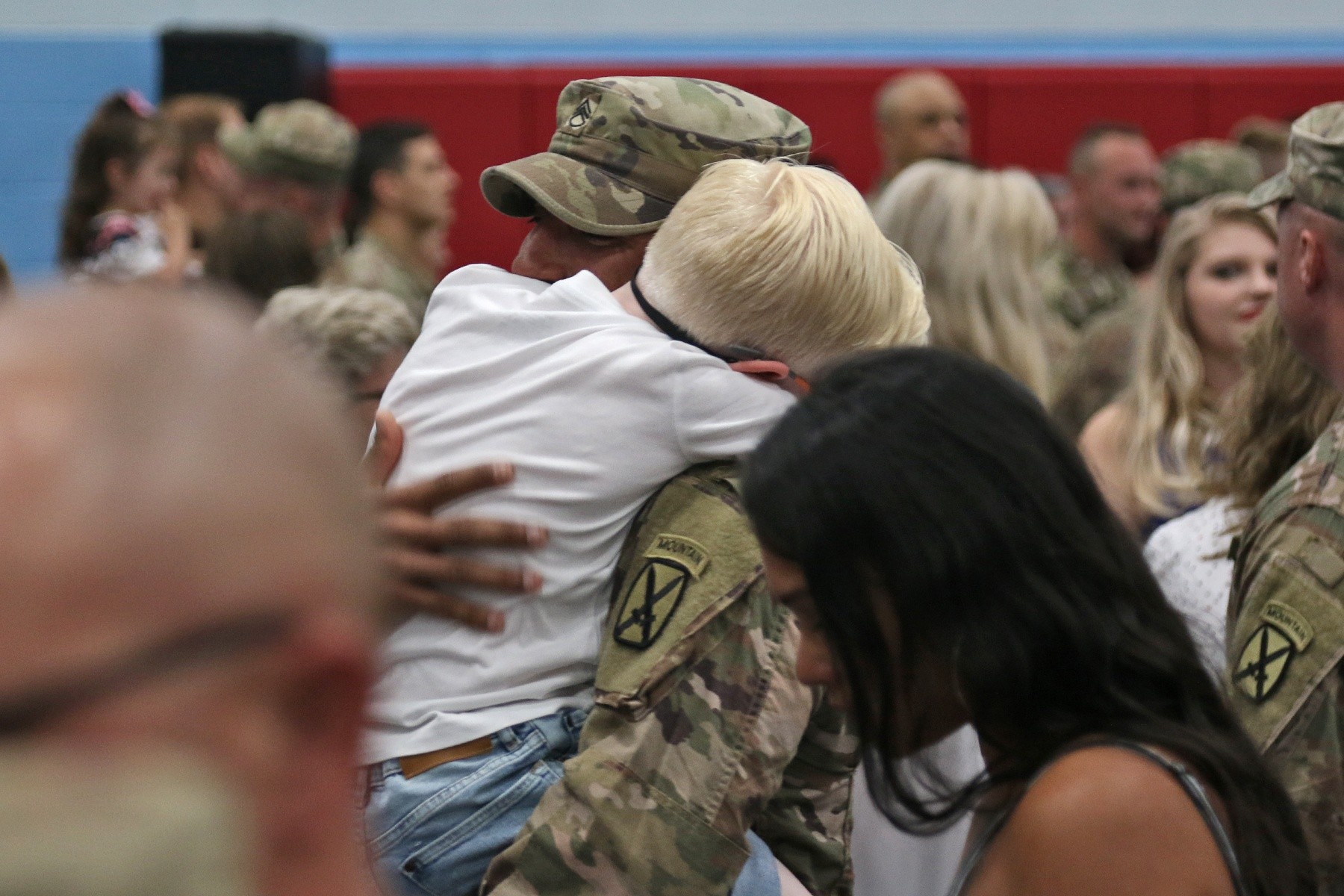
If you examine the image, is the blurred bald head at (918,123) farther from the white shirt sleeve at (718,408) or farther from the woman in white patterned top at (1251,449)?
the white shirt sleeve at (718,408)

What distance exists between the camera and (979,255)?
11.6 feet

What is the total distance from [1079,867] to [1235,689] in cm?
62

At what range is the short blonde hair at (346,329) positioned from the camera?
2.38 m

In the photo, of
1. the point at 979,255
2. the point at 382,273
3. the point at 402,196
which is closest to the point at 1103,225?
the point at 979,255

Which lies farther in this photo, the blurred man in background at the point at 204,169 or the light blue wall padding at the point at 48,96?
the light blue wall padding at the point at 48,96

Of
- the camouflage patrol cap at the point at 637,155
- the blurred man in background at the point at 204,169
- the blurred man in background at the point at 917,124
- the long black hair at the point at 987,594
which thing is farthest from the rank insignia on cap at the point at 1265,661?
the blurred man in background at the point at 917,124

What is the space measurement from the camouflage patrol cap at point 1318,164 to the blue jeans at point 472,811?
993 mm

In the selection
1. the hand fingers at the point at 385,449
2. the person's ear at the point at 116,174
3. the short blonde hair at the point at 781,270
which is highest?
the short blonde hair at the point at 781,270

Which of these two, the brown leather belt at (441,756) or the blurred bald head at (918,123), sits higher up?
the brown leather belt at (441,756)

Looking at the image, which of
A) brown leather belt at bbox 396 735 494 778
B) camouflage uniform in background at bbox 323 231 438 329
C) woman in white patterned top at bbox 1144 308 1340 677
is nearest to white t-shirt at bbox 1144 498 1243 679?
woman in white patterned top at bbox 1144 308 1340 677

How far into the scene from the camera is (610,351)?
145cm

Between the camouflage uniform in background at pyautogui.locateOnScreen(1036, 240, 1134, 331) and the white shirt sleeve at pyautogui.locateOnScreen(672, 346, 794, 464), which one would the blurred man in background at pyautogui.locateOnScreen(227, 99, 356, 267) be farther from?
the white shirt sleeve at pyautogui.locateOnScreen(672, 346, 794, 464)

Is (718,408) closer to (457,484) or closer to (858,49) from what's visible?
(457,484)

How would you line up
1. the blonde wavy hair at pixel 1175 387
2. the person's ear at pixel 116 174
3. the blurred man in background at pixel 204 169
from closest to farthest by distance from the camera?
the blonde wavy hair at pixel 1175 387
the person's ear at pixel 116 174
the blurred man in background at pixel 204 169
